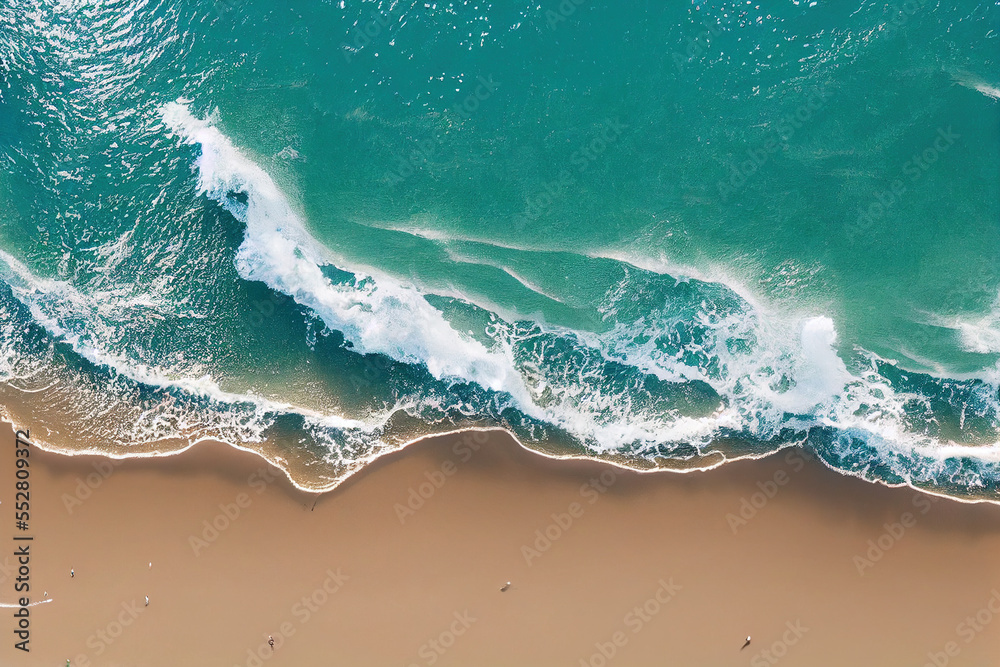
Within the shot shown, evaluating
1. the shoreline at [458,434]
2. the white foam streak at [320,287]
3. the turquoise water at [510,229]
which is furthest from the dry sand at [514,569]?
the white foam streak at [320,287]

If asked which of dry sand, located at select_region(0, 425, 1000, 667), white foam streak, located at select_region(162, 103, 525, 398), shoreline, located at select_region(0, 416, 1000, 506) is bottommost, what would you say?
dry sand, located at select_region(0, 425, 1000, 667)

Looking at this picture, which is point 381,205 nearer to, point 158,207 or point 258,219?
point 258,219

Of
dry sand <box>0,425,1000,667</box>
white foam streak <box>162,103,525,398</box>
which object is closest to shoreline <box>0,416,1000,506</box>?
dry sand <box>0,425,1000,667</box>

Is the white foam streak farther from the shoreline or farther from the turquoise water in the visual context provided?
the shoreline

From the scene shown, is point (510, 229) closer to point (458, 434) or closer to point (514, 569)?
point (458, 434)

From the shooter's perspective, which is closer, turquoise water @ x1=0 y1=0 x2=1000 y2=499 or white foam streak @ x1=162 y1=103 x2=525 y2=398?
turquoise water @ x1=0 y1=0 x2=1000 y2=499
